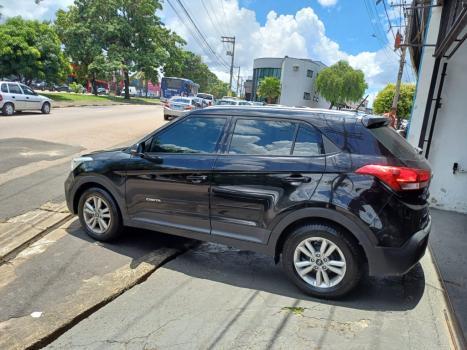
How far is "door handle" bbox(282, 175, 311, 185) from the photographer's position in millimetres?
3668

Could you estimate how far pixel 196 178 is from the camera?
4.16 m

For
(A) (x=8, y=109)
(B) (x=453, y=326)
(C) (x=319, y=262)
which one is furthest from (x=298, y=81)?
(B) (x=453, y=326)

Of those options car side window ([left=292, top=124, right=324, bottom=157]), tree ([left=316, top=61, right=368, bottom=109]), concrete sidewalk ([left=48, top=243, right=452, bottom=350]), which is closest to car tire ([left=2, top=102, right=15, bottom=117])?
concrete sidewalk ([left=48, top=243, right=452, bottom=350])

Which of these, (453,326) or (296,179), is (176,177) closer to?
(296,179)

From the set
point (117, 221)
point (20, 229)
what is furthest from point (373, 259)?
point (20, 229)

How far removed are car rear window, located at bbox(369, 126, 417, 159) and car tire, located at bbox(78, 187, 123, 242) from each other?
2943 mm

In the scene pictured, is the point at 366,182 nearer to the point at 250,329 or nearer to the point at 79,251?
the point at 250,329

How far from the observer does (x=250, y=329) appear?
3.26m

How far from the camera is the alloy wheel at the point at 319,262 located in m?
3.65

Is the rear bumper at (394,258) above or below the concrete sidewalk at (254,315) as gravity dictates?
above

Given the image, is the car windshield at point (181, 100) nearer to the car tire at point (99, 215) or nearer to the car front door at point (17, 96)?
the car front door at point (17, 96)

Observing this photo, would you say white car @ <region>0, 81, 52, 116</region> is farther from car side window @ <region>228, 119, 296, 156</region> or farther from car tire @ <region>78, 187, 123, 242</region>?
car side window @ <region>228, 119, 296, 156</region>

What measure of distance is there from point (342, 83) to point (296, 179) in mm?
67631

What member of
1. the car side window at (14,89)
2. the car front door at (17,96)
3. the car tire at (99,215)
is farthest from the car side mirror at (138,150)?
the car side window at (14,89)
